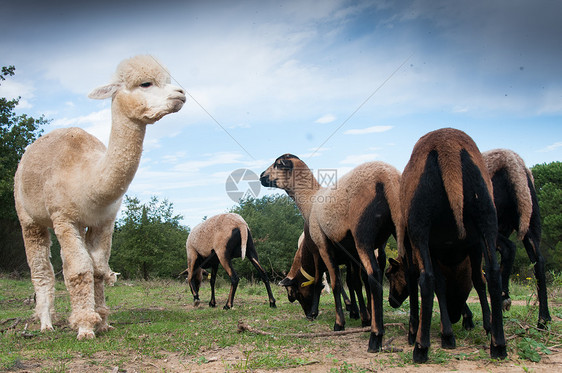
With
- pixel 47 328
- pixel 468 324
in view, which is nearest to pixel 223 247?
pixel 47 328

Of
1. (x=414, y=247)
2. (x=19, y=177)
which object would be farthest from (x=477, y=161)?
(x=19, y=177)

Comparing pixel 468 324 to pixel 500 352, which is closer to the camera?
pixel 500 352

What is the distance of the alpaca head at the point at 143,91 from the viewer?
18.8ft

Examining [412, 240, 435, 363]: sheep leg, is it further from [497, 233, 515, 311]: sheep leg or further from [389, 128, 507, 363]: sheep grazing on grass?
[497, 233, 515, 311]: sheep leg

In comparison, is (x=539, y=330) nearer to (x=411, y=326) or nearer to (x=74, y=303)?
(x=411, y=326)

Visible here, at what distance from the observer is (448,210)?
4305 millimetres

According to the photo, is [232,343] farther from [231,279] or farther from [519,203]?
[231,279]

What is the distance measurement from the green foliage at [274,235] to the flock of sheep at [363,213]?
18.5m

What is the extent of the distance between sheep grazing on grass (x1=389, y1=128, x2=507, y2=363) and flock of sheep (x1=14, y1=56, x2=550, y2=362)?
0.03 ft

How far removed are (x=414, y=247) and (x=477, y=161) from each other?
3.56 feet

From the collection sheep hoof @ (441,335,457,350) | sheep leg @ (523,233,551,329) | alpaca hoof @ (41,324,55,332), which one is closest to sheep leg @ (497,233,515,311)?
→ sheep leg @ (523,233,551,329)

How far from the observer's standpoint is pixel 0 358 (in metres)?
4.86

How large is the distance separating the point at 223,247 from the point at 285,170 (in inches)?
142

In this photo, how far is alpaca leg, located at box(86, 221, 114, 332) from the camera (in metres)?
6.60
